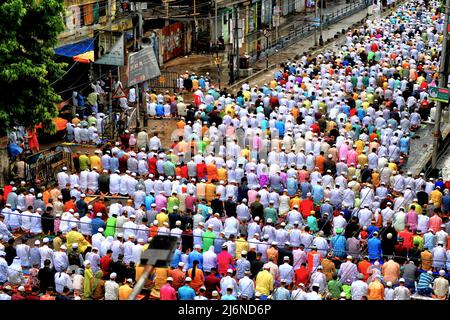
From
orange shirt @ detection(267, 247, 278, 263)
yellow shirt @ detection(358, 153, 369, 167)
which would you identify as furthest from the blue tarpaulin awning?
orange shirt @ detection(267, 247, 278, 263)

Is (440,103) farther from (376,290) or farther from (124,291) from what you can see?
(124,291)

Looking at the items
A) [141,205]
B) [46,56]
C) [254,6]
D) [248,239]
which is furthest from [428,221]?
[254,6]

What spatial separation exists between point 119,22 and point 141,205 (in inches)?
699

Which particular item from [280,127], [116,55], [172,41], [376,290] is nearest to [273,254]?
[376,290]

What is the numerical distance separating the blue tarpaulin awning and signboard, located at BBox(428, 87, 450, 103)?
13.3 m

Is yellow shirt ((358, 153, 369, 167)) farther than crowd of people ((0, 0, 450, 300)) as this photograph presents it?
Yes

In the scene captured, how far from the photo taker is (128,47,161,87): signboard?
3155 centimetres

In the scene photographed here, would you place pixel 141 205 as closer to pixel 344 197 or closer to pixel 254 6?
pixel 344 197

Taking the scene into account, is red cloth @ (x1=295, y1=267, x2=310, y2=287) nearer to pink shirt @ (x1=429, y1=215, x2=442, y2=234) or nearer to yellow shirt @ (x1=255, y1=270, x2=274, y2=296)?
yellow shirt @ (x1=255, y1=270, x2=274, y2=296)

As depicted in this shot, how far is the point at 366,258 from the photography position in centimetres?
2142

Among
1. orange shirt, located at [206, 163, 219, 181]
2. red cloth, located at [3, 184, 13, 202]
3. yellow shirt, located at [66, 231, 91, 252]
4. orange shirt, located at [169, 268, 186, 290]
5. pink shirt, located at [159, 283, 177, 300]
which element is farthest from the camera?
orange shirt, located at [206, 163, 219, 181]

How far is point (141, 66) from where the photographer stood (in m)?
32.2

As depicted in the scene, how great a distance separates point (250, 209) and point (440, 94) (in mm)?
9103

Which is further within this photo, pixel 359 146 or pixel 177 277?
pixel 359 146
